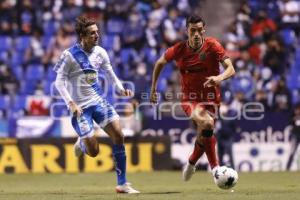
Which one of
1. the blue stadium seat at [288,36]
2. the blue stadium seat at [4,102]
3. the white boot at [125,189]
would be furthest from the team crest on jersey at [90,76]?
the blue stadium seat at [288,36]

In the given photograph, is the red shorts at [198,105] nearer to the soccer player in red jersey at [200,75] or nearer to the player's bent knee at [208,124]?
the soccer player in red jersey at [200,75]

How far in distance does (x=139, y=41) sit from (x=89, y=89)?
1239cm

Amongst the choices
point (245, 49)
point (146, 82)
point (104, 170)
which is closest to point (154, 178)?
point (104, 170)

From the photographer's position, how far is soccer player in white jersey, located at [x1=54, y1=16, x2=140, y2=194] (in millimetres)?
11602

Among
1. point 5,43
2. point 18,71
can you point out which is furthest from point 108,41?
point 5,43

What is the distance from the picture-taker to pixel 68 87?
1212 cm

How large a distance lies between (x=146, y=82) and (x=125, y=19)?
4715mm

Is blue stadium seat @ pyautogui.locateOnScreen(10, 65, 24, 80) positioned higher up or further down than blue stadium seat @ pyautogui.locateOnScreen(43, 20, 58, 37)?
further down

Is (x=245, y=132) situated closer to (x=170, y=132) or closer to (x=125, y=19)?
(x=170, y=132)

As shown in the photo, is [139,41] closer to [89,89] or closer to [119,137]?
[89,89]

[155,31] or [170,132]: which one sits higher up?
[155,31]

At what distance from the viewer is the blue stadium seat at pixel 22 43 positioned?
24.3 metres

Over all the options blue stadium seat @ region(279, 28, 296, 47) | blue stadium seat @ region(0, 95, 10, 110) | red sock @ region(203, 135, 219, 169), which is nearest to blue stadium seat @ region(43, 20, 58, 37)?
blue stadium seat @ region(0, 95, 10, 110)

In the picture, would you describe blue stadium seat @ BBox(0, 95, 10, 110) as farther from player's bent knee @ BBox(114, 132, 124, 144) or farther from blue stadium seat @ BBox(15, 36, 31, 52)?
player's bent knee @ BBox(114, 132, 124, 144)
